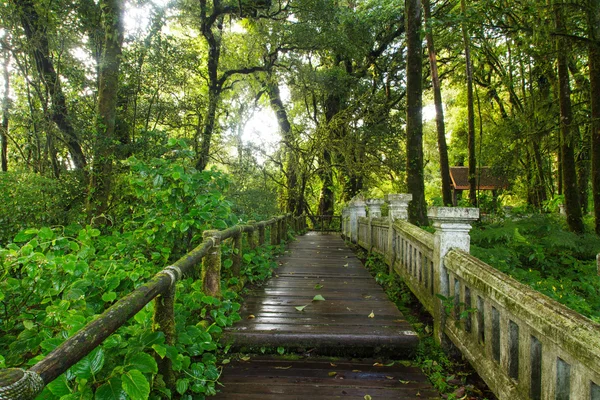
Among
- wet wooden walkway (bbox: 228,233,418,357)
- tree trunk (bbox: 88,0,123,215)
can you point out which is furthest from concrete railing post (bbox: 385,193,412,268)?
tree trunk (bbox: 88,0,123,215)

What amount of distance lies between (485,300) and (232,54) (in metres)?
16.9

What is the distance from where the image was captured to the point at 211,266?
379cm

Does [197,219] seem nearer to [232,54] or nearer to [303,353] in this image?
[303,353]

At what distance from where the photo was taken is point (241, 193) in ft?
32.9

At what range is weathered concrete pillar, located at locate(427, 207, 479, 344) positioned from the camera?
344 centimetres

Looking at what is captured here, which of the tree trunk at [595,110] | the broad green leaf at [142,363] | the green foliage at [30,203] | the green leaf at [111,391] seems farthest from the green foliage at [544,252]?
the green foliage at [30,203]

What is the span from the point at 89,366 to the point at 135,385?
262 millimetres

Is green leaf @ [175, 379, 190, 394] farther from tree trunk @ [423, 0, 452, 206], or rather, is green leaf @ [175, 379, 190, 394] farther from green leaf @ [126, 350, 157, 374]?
tree trunk @ [423, 0, 452, 206]

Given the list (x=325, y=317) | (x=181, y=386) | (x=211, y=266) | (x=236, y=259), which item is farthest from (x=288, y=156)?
(x=181, y=386)

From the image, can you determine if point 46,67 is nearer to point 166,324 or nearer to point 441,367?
point 166,324

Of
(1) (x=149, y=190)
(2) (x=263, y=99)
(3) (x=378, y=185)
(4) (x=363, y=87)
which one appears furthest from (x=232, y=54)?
(1) (x=149, y=190)

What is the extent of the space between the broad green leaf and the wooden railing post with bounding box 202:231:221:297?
1786 millimetres

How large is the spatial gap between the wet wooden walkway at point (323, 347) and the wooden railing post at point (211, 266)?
19.0 inches

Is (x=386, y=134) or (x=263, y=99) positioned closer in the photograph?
(x=386, y=134)
